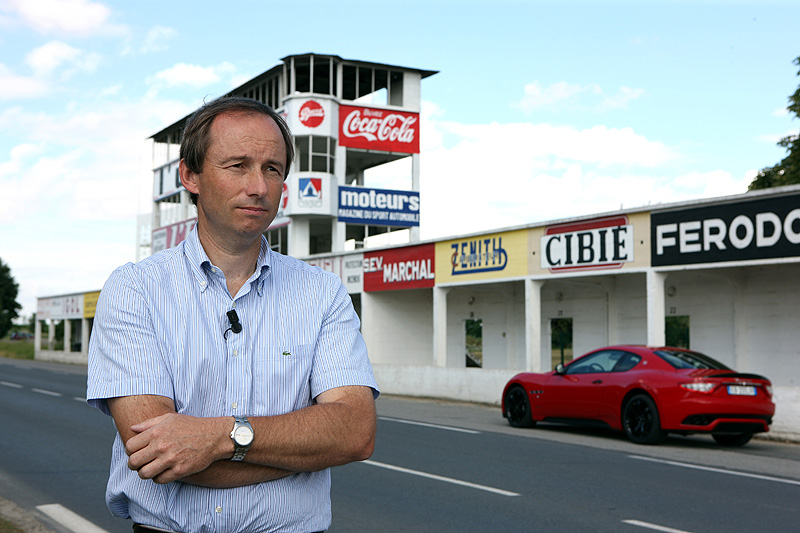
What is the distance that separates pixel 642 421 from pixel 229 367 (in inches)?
463

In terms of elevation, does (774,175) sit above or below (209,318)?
above

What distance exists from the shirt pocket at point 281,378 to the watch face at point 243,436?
16cm

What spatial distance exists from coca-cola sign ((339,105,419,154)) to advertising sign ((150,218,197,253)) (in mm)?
11810

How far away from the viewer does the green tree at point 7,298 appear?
104250mm

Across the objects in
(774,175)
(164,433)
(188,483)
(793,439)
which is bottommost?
(793,439)

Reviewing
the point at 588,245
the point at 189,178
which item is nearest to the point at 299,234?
the point at 588,245

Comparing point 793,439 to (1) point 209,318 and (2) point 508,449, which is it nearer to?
(2) point 508,449

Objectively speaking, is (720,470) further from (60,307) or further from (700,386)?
(60,307)

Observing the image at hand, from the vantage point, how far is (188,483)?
6.50 ft

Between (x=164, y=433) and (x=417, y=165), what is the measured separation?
37.5 meters

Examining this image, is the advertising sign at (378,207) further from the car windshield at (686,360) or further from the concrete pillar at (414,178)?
the car windshield at (686,360)

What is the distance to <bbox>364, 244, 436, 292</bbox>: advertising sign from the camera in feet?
85.8

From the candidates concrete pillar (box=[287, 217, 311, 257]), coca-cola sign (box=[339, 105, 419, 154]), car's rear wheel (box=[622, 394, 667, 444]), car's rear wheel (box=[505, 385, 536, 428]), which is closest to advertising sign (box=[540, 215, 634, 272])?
car's rear wheel (box=[505, 385, 536, 428])

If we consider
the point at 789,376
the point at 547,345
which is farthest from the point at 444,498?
the point at 547,345
